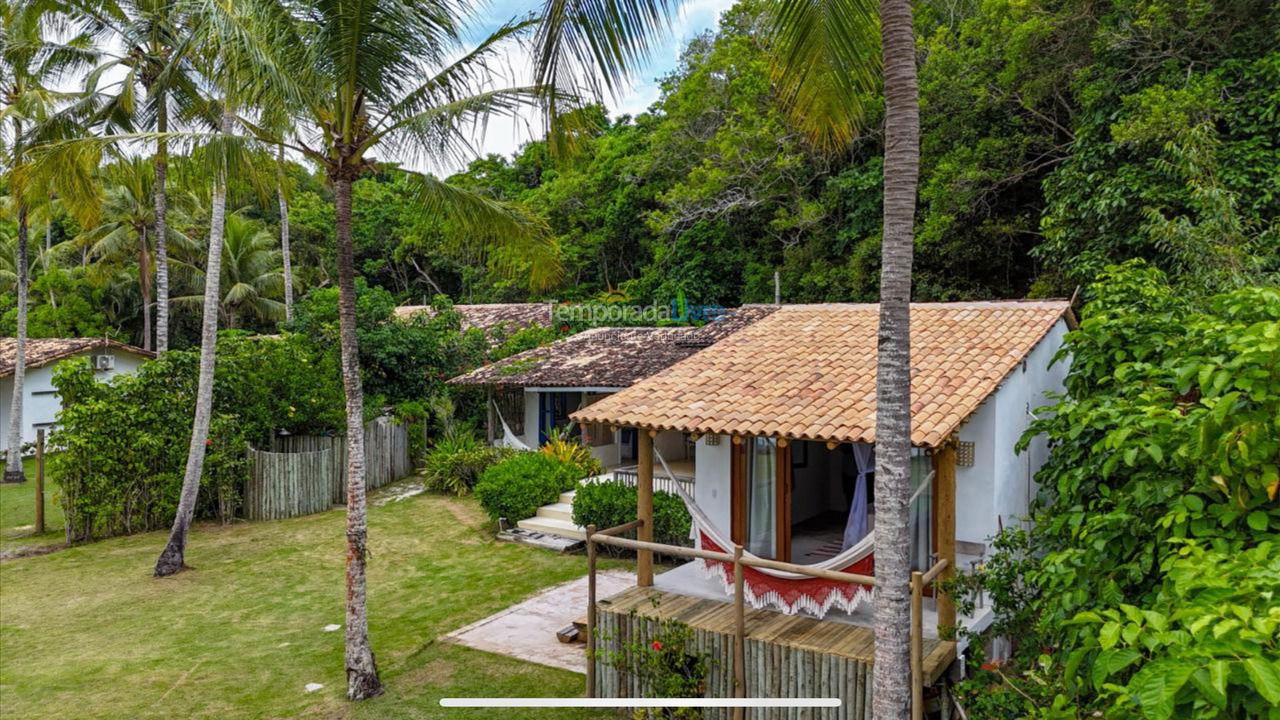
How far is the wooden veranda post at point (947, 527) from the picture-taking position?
6902mm

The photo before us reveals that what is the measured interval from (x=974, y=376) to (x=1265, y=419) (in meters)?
4.60

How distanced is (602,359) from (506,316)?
7248 mm

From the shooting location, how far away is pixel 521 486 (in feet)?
47.4

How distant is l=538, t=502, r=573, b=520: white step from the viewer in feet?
47.0

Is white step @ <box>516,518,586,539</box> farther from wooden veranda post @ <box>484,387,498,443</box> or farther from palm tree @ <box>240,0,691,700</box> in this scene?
palm tree @ <box>240,0,691,700</box>

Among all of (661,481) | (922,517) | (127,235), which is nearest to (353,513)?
(922,517)

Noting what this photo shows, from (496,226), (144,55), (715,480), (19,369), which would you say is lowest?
(715,480)

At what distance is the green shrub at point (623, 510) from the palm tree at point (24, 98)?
839 centimetres

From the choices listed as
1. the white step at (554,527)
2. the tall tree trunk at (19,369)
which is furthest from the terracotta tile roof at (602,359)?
the tall tree trunk at (19,369)

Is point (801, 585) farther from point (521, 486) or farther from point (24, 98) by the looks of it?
point (24, 98)

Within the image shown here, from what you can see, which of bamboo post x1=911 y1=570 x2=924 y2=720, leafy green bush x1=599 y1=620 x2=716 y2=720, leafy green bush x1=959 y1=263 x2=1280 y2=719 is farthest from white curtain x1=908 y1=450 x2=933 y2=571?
leafy green bush x1=599 y1=620 x2=716 y2=720

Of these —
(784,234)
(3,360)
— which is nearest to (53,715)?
(3,360)

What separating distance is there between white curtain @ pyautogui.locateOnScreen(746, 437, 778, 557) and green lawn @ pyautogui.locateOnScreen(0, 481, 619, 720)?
2.39 meters

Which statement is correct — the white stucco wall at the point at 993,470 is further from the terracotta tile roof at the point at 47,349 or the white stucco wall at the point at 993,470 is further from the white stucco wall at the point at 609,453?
the terracotta tile roof at the point at 47,349
